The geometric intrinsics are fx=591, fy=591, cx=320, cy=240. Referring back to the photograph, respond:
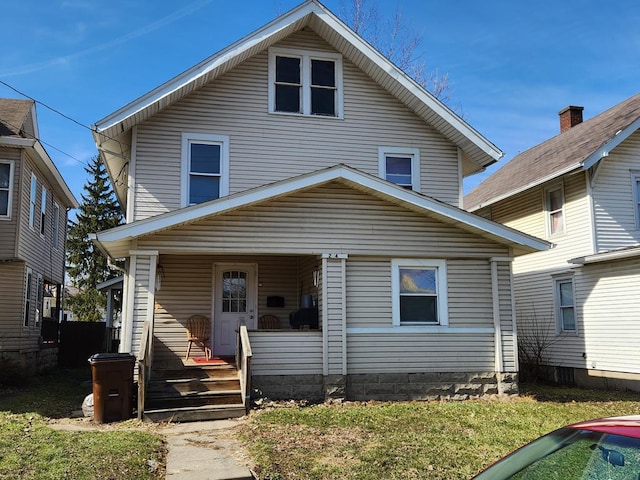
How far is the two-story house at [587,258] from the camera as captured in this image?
1431 cm

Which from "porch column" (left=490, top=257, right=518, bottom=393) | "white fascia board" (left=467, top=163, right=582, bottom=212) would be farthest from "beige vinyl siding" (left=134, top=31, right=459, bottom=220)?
"white fascia board" (left=467, top=163, right=582, bottom=212)

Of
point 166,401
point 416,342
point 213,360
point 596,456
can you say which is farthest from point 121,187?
point 596,456

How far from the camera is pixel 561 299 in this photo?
53.8 feet

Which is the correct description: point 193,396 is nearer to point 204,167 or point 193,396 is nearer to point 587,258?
point 204,167

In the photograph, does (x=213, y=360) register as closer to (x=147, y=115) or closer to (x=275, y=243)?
(x=275, y=243)

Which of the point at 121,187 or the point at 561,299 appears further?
the point at 561,299

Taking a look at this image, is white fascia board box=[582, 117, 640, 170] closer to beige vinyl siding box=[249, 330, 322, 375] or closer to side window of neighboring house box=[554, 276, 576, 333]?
side window of neighboring house box=[554, 276, 576, 333]

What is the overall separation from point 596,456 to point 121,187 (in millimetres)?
14359

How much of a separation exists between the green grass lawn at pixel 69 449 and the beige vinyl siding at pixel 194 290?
2660 millimetres

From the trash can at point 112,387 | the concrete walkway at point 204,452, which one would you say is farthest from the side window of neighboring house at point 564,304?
the trash can at point 112,387

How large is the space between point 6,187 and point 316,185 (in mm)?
9095

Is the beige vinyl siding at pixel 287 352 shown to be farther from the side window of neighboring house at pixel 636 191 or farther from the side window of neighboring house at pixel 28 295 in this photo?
the side window of neighboring house at pixel 636 191

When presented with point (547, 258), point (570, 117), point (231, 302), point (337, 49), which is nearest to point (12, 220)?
point (231, 302)

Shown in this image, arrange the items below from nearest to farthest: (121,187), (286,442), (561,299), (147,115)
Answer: (286,442)
(147,115)
(121,187)
(561,299)
